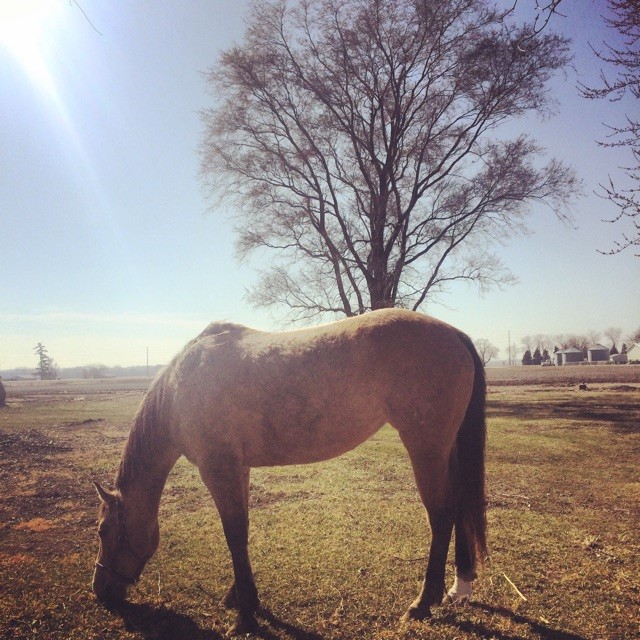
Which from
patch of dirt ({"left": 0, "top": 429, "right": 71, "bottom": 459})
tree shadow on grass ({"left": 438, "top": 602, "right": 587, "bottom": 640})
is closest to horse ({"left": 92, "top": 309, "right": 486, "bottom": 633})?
tree shadow on grass ({"left": 438, "top": 602, "right": 587, "bottom": 640})

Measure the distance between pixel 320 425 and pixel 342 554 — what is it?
59.5 inches

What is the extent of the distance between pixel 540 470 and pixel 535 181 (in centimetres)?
1134

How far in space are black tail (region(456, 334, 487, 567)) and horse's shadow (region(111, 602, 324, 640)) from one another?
1.29 m

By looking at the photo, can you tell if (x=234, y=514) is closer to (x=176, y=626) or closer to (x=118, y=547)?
(x=176, y=626)

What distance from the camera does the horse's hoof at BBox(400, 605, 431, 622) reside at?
278 cm

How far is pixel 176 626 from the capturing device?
2.86m

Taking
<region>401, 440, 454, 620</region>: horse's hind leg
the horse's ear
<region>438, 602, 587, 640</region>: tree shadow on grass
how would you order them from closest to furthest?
1. <region>438, 602, 587, 640</region>: tree shadow on grass
2. <region>401, 440, 454, 620</region>: horse's hind leg
3. the horse's ear

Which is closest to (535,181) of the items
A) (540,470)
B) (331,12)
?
(331,12)

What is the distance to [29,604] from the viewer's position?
9.96 ft

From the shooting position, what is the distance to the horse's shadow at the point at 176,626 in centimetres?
276

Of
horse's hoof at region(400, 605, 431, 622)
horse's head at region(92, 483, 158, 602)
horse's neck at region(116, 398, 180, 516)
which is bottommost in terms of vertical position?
horse's hoof at region(400, 605, 431, 622)

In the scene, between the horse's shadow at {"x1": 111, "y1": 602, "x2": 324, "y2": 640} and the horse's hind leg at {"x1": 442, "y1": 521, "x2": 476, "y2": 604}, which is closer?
the horse's shadow at {"x1": 111, "y1": 602, "x2": 324, "y2": 640}

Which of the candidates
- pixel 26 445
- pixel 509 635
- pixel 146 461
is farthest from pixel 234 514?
pixel 26 445

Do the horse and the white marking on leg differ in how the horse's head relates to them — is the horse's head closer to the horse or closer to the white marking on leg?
the horse
